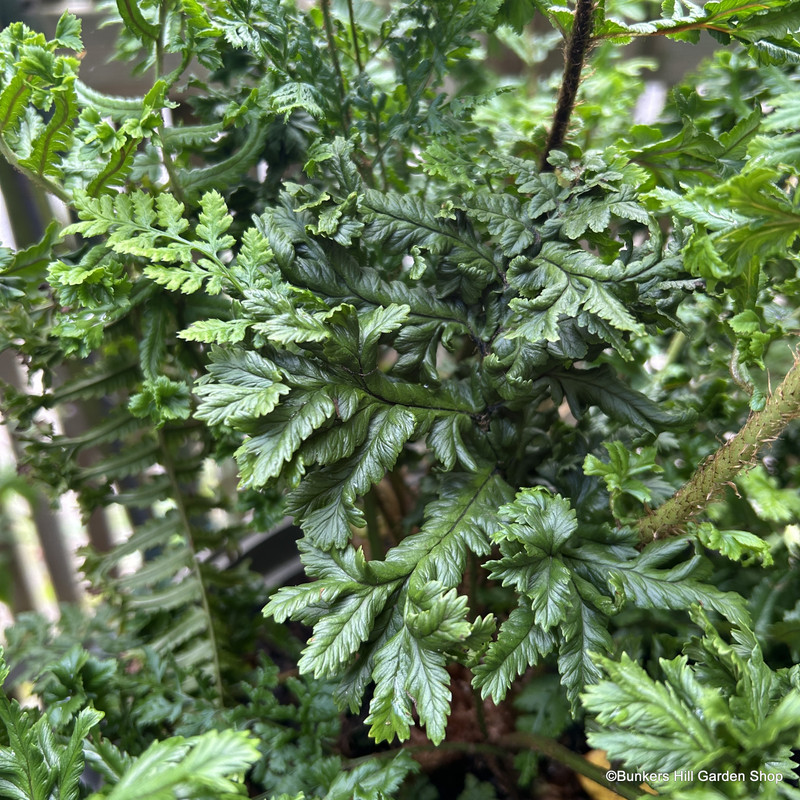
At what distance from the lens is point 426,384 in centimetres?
69

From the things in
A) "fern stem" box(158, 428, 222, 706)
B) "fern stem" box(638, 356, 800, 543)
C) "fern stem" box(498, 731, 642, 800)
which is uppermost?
"fern stem" box(638, 356, 800, 543)

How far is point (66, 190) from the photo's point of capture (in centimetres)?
75

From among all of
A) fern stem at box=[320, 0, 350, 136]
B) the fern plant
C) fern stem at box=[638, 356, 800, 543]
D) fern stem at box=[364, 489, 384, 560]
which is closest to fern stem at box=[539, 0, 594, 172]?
the fern plant

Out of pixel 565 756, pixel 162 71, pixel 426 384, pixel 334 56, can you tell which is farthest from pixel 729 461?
pixel 162 71

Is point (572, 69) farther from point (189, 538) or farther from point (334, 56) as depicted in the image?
point (189, 538)

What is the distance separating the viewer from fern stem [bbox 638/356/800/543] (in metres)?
0.56

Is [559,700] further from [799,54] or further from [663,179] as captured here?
[799,54]

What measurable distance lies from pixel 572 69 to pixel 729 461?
428 mm

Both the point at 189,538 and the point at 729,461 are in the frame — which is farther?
the point at 189,538

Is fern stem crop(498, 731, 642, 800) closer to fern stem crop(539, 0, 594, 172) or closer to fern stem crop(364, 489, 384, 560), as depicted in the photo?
fern stem crop(364, 489, 384, 560)

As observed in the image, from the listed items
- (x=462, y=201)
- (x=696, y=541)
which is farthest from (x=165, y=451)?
(x=696, y=541)

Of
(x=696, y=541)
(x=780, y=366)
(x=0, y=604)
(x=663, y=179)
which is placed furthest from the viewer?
(x=0, y=604)

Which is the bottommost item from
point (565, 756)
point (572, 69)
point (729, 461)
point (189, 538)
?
point (565, 756)

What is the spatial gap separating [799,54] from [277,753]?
903 millimetres
